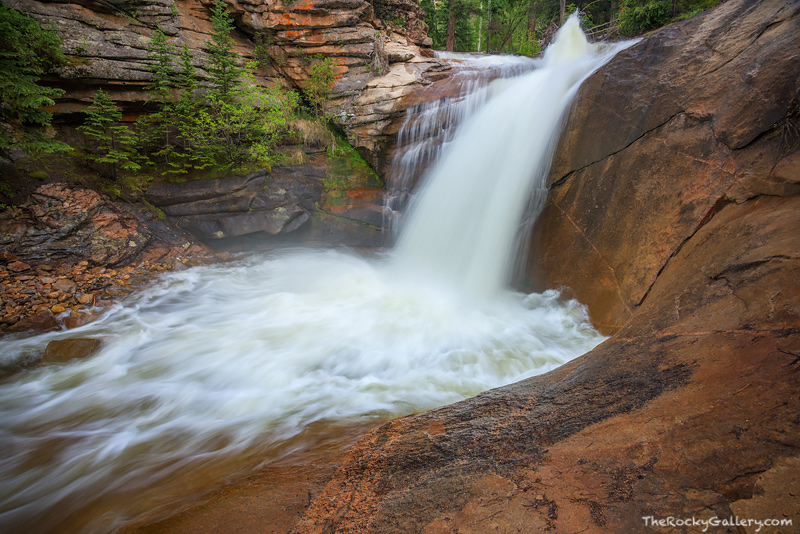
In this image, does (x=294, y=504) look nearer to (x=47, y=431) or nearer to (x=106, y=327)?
(x=47, y=431)

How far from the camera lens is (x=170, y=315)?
18.7ft

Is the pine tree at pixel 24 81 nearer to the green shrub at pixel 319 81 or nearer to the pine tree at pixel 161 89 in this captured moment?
the pine tree at pixel 161 89

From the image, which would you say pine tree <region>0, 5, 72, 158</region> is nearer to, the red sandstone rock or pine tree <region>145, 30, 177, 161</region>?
pine tree <region>145, 30, 177, 161</region>

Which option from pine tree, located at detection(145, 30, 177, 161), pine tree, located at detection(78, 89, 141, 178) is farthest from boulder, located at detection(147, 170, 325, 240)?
pine tree, located at detection(145, 30, 177, 161)

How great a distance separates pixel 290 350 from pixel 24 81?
665 cm

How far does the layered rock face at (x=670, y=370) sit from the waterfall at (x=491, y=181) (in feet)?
4.77

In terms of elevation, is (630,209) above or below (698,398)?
above

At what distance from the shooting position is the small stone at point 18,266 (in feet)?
18.2

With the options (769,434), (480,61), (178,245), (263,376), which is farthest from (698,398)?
(480,61)

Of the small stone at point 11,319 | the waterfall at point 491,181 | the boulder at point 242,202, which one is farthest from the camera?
the boulder at point 242,202

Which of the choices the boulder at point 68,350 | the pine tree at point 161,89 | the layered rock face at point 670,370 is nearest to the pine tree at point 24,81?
the pine tree at point 161,89

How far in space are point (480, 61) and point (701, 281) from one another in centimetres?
A: 1040

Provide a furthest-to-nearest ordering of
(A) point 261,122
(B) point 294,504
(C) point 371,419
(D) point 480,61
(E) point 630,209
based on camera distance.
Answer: (D) point 480,61 < (A) point 261,122 < (E) point 630,209 < (C) point 371,419 < (B) point 294,504

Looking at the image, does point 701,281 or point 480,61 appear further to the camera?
point 480,61
